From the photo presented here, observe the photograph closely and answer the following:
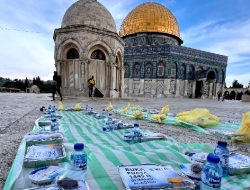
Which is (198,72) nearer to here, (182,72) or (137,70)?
(182,72)

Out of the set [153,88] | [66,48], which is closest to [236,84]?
[153,88]

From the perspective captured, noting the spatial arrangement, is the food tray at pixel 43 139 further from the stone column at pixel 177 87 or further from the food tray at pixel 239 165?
the stone column at pixel 177 87

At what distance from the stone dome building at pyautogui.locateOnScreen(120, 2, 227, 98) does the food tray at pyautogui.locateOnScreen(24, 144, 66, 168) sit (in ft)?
76.0

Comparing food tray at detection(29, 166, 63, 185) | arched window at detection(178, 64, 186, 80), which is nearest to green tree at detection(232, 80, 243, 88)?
arched window at detection(178, 64, 186, 80)

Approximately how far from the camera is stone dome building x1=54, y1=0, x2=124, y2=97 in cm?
1159

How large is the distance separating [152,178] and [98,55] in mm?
11497

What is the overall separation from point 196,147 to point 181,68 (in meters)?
24.0

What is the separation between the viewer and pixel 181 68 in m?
25.3

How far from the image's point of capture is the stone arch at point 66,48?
11586mm

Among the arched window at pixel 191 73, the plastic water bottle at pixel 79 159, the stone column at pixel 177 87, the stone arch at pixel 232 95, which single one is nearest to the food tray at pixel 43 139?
the plastic water bottle at pixel 79 159

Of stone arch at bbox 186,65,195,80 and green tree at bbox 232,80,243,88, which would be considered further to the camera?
green tree at bbox 232,80,243,88

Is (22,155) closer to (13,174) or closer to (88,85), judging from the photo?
(13,174)

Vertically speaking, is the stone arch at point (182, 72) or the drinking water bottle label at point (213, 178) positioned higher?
the stone arch at point (182, 72)

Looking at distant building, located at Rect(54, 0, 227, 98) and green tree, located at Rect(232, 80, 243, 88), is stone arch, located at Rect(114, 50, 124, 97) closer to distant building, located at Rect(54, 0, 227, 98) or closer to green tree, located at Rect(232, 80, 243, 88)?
distant building, located at Rect(54, 0, 227, 98)
